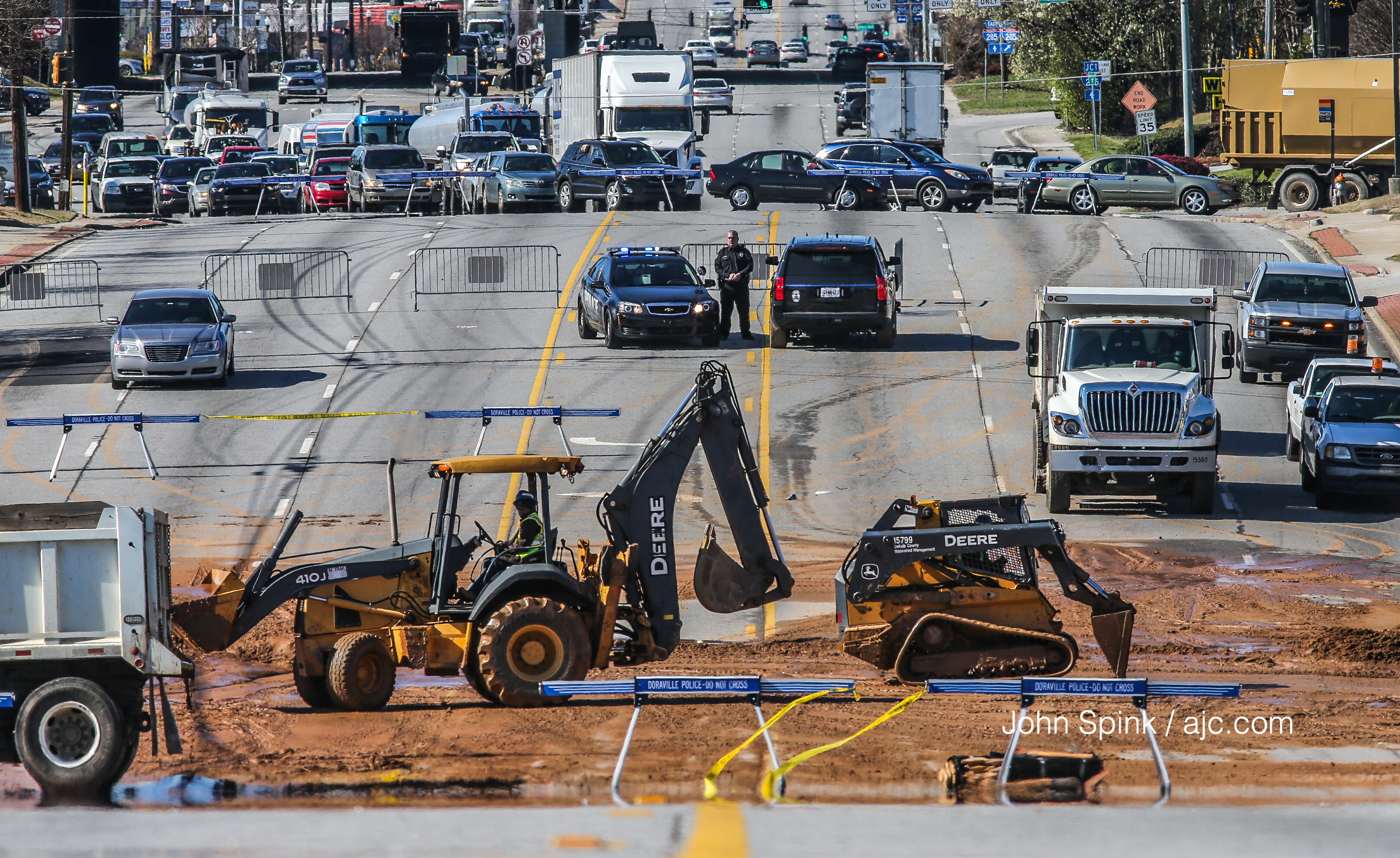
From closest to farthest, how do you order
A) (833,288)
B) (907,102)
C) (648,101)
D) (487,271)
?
1. (833,288)
2. (487,271)
3. (648,101)
4. (907,102)

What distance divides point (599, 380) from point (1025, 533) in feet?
51.7

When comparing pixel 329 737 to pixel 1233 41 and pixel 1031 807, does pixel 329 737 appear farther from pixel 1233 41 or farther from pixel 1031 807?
pixel 1233 41

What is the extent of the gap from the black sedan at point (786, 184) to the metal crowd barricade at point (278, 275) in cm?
Answer: 1107

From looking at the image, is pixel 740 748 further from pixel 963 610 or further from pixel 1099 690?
pixel 963 610

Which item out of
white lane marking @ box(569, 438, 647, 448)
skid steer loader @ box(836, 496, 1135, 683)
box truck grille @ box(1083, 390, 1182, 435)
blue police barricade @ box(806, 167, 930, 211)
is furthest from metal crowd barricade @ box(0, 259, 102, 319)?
skid steer loader @ box(836, 496, 1135, 683)

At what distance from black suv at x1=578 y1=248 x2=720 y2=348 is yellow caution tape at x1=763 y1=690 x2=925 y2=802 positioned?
56.0 ft

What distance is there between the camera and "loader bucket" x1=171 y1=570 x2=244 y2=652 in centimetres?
1184

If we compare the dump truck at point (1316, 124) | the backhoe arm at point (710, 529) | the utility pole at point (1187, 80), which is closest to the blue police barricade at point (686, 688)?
the backhoe arm at point (710, 529)

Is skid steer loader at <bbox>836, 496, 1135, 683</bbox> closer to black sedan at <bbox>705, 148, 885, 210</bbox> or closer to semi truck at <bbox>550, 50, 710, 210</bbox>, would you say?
black sedan at <bbox>705, 148, 885, 210</bbox>

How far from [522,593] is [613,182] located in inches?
1228

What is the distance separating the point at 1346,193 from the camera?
4519 cm

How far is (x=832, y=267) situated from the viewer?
29203mm

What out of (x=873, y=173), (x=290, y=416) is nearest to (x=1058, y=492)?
(x=290, y=416)

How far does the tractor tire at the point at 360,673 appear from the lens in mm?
12086
